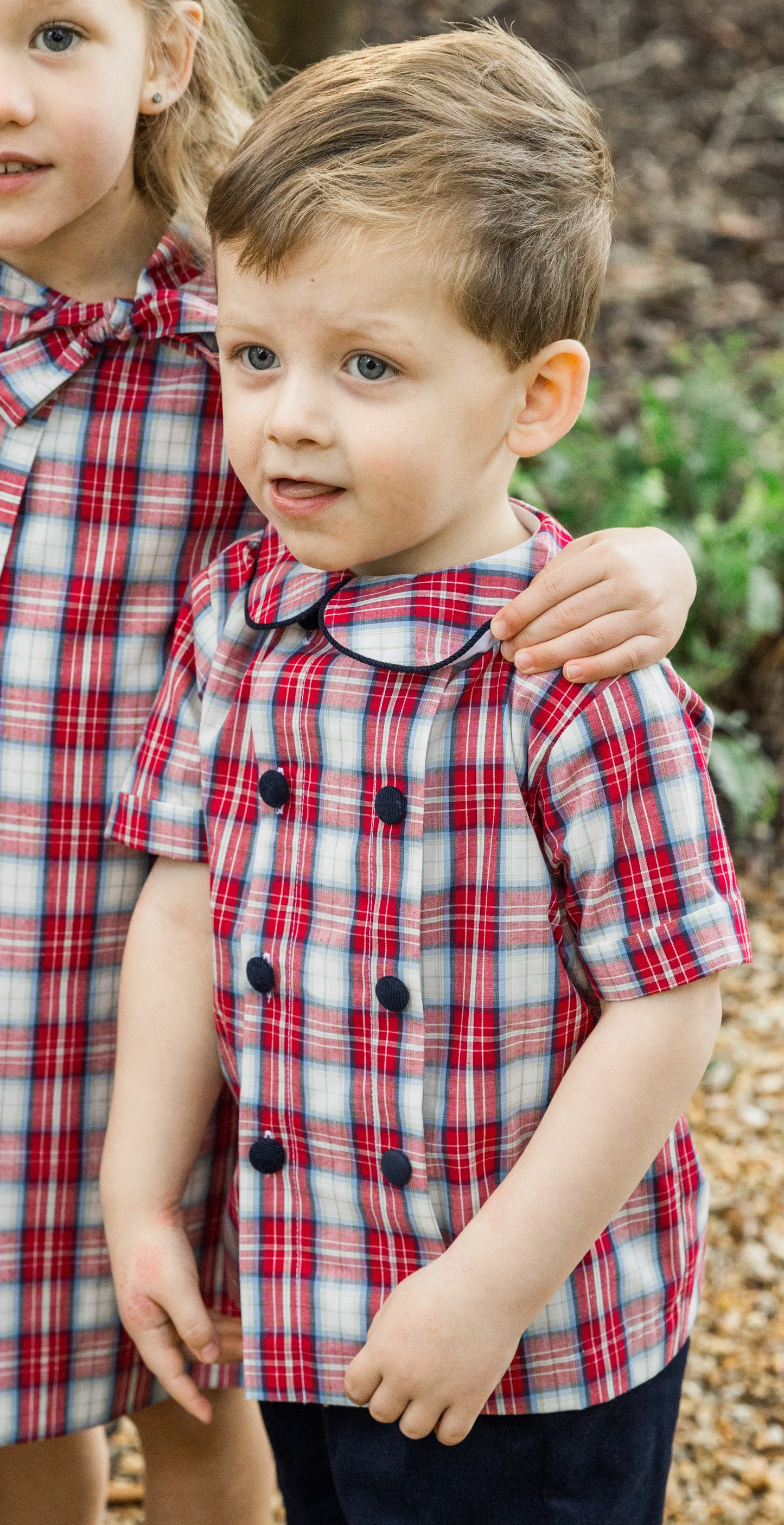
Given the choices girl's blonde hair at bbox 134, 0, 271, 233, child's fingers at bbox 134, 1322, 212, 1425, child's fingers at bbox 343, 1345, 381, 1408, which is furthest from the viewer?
girl's blonde hair at bbox 134, 0, 271, 233

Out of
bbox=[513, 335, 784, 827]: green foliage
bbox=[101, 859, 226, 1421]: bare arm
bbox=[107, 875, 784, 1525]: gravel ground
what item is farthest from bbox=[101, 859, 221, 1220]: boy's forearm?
bbox=[513, 335, 784, 827]: green foliage

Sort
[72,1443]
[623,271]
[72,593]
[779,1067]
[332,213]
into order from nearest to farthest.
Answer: [332,213], [72,593], [72,1443], [779,1067], [623,271]

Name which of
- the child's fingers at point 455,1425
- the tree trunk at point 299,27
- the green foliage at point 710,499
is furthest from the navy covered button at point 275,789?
the tree trunk at point 299,27

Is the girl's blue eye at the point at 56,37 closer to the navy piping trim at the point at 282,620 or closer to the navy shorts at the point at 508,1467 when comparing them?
the navy piping trim at the point at 282,620

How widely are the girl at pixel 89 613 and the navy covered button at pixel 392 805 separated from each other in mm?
482

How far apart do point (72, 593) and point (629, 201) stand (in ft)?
16.3

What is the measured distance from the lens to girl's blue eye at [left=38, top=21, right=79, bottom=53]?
1.49m

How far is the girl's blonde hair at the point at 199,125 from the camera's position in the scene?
173 centimetres

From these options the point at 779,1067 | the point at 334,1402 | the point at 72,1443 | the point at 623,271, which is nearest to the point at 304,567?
the point at 334,1402

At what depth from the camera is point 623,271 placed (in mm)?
5676

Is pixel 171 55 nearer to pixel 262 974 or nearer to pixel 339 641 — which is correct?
pixel 339 641

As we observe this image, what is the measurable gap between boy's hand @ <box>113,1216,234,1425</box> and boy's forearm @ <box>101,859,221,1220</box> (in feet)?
0.12

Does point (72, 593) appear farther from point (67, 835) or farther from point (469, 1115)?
point (469, 1115)

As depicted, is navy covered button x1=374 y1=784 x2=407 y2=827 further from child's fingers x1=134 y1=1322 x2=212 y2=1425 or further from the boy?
child's fingers x1=134 y1=1322 x2=212 y2=1425
